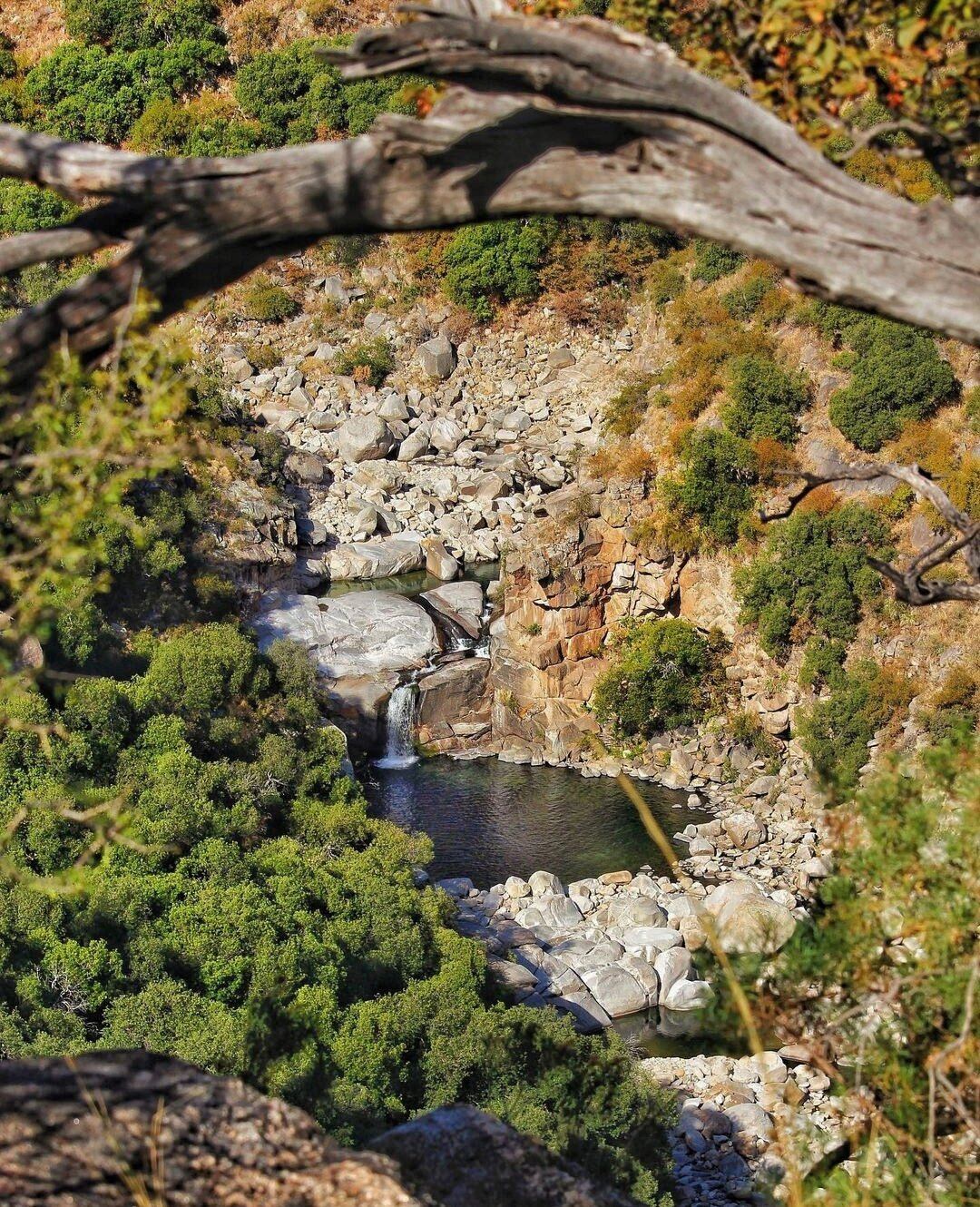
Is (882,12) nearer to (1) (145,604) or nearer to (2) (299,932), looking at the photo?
(2) (299,932)

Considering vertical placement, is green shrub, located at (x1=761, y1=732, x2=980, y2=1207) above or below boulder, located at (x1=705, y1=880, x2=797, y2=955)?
above

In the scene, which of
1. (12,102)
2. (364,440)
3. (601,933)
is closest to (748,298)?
(364,440)

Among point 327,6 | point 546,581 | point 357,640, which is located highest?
point 327,6

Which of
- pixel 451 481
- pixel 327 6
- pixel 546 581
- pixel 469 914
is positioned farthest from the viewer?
pixel 327 6

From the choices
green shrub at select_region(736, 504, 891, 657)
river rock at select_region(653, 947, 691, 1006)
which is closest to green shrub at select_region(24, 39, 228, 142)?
green shrub at select_region(736, 504, 891, 657)

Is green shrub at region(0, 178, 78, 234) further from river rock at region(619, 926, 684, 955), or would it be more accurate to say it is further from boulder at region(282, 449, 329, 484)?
river rock at region(619, 926, 684, 955)

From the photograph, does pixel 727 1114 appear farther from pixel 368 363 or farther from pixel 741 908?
pixel 368 363

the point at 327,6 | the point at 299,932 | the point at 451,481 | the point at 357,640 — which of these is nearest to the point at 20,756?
the point at 299,932
